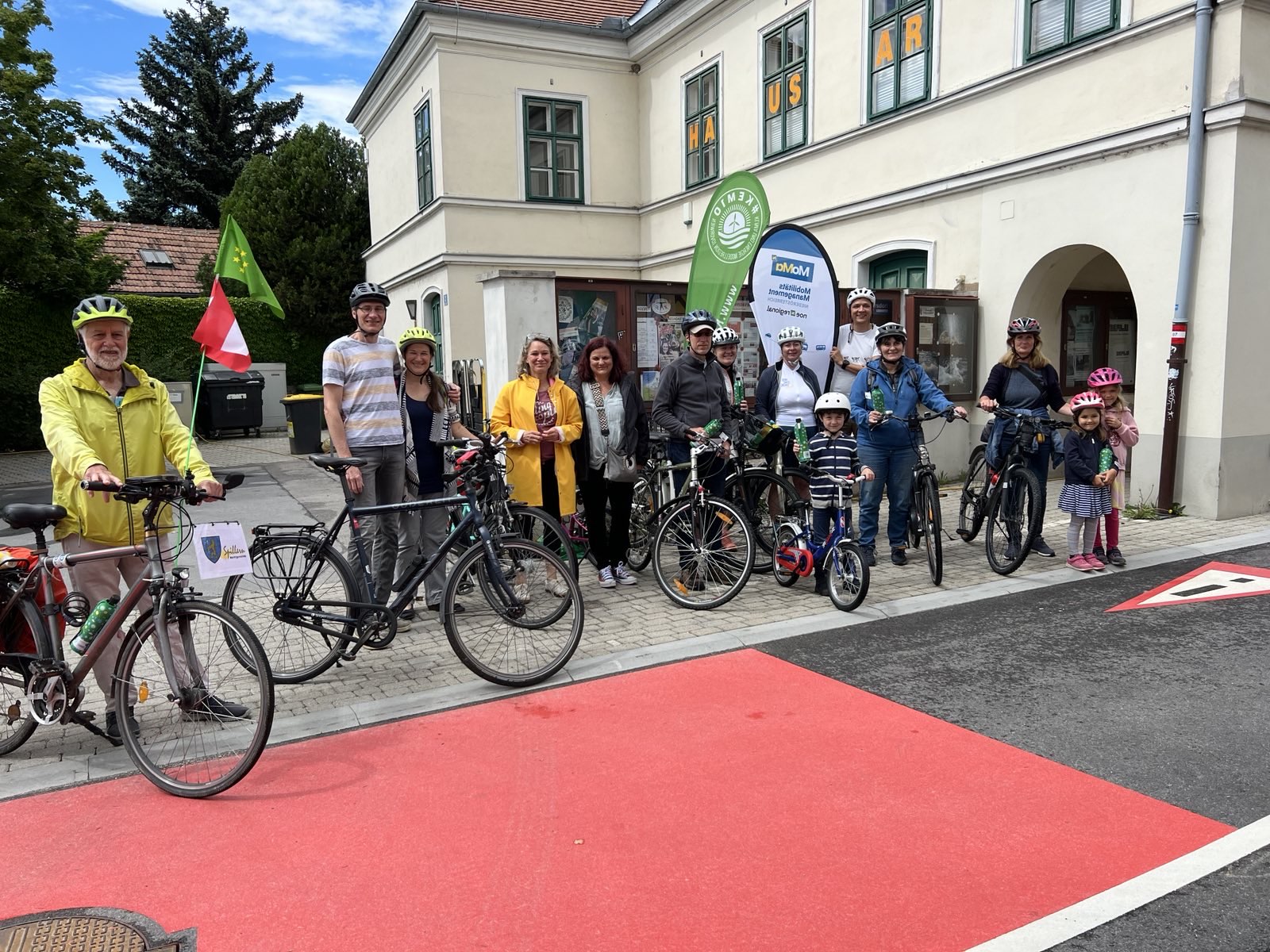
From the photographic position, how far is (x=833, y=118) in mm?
13445

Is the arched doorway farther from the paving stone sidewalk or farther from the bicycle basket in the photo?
the bicycle basket

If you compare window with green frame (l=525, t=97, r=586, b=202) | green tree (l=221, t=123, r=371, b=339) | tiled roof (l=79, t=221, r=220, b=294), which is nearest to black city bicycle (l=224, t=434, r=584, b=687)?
window with green frame (l=525, t=97, r=586, b=202)

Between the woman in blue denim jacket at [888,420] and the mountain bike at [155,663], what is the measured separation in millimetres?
4683

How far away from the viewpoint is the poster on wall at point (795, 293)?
27.1 feet

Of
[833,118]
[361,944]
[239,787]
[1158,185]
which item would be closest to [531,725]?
[239,787]

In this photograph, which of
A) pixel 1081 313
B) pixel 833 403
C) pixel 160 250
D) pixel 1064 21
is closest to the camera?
pixel 833 403

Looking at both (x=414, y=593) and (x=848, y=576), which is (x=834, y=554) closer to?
(x=848, y=576)

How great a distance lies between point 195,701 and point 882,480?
202 inches

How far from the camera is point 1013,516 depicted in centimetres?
704

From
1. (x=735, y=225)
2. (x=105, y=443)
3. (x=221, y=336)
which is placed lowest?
(x=105, y=443)

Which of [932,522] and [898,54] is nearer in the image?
[932,522]

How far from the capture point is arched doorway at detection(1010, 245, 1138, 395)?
10906mm

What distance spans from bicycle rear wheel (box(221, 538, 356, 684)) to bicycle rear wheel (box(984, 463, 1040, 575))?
475cm

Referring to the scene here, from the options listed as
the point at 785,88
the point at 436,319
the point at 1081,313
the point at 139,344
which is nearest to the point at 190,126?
the point at 139,344
